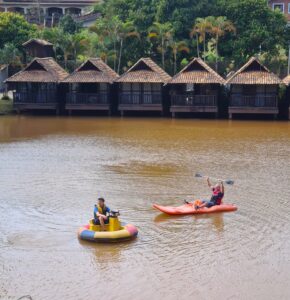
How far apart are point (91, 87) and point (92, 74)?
2.21 m

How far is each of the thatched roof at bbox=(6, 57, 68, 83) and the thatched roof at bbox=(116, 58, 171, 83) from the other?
4402 millimetres

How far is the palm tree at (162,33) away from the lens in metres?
48.5

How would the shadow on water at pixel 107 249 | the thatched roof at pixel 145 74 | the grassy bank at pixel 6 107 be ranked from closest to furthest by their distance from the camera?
the shadow on water at pixel 107 249 → the thatched roof at pixel 145 74 → the grassy bank at pixel 6 107

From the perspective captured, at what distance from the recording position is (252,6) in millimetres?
50375

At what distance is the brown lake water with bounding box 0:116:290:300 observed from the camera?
1348 cm

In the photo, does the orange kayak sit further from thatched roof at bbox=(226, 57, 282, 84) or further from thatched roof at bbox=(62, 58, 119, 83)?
thatched roof at bbox=(62, 58, 119, 83)

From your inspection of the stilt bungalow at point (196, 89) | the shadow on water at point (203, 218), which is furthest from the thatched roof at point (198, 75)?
the shadow on water at point (203, 218)

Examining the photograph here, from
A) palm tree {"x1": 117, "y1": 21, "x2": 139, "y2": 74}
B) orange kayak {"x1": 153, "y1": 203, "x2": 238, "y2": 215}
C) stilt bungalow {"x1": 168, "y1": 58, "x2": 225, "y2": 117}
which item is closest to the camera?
orange kayak {"x1": 153, "y1": 203, "x2": 238, "y2": 215}

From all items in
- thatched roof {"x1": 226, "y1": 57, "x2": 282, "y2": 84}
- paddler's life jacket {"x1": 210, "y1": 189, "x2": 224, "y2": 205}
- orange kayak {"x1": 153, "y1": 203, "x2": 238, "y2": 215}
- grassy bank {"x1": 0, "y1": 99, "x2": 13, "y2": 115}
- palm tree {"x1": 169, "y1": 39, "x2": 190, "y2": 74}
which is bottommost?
orange kayak {"x1": 153, "y1": 203, "x2": 238, "y2": 215}

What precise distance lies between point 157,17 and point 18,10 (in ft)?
104

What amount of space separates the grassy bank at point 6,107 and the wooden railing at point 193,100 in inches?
450

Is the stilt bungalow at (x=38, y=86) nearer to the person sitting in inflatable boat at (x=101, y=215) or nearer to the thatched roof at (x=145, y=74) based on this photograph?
the thatched roof at (x=145, y=74)

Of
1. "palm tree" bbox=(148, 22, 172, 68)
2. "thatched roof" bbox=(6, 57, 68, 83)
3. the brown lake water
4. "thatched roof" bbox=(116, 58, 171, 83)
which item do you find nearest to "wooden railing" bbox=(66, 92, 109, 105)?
"thatched roof" bbox=(6, 57, 68, 83)

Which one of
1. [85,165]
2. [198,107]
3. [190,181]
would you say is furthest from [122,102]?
[190,181]
